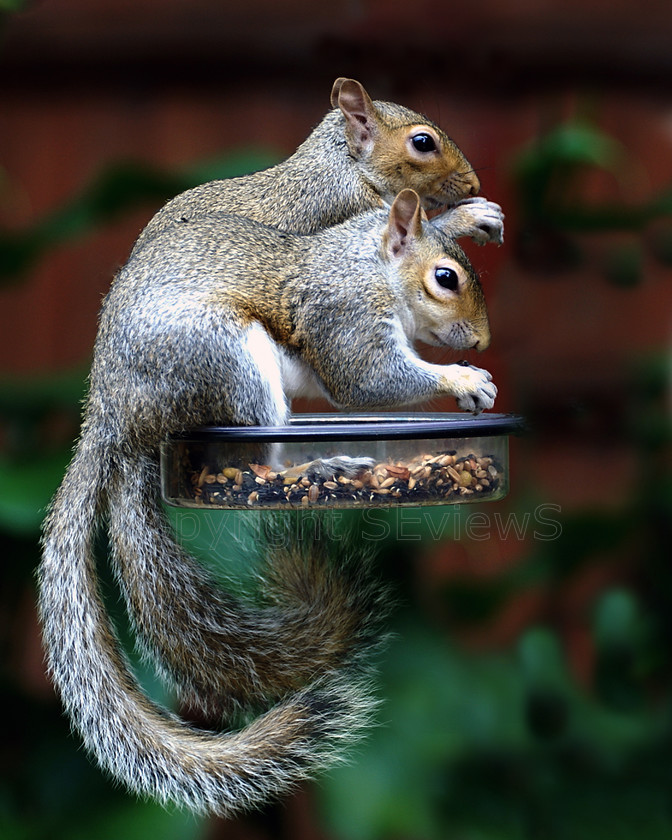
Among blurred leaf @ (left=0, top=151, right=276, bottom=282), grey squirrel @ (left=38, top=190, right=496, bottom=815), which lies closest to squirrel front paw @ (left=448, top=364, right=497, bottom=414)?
grey squirrel @ (left=38, top=190, right=496, bottom=815)

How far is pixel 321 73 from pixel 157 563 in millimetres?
806

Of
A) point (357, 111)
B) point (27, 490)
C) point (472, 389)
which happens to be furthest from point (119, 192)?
point (472, 389)

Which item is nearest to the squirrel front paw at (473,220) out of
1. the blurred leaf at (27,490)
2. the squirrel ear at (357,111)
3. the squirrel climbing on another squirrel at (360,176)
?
the squirrel climbing on another squirrel at (360,176)

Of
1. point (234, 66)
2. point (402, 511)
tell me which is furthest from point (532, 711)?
point (234, 66)

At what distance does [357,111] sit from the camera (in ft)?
2.70

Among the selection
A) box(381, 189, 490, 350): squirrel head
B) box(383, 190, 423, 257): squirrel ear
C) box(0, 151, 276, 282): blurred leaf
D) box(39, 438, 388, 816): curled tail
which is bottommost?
box(39, 438, 388, 816): curled tail

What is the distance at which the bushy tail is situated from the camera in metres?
0.97

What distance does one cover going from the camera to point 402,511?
1.27 metres

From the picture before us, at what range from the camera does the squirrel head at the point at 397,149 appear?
824 millimetres

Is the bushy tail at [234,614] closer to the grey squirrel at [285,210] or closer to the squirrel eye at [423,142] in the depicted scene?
the grey squirrel at [285,210]

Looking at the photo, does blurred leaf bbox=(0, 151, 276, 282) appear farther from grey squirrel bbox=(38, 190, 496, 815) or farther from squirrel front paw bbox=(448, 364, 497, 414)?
squirrel front paw bbox=(448, 364, 497, 414)

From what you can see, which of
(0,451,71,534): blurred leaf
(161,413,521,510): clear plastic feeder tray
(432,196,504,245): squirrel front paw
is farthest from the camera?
(0,451,71,534): blurred leaf

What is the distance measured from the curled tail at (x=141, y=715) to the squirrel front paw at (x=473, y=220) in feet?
1.30

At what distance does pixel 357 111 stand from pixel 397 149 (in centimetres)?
5
